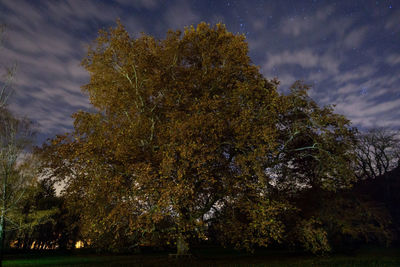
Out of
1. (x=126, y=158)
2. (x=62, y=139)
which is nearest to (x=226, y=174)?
(x=126, y=158)

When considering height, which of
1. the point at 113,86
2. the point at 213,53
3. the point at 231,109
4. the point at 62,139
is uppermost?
the point at 213,53

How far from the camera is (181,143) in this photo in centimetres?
1452

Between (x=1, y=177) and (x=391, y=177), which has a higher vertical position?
(x=391, y=177)

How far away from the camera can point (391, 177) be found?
4094 centimetres

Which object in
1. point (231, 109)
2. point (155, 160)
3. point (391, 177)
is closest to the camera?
point (155, 160)

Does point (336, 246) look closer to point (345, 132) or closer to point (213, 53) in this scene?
point (345, 132)

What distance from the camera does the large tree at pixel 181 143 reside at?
1399 cm

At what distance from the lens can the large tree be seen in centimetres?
1399

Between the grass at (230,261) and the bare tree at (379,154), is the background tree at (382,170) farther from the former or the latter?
the grass at (230,261)

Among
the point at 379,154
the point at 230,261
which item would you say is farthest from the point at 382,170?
the point at 230,261

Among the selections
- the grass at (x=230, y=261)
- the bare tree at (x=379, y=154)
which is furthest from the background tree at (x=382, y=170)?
the grass at (x=230, y=261)

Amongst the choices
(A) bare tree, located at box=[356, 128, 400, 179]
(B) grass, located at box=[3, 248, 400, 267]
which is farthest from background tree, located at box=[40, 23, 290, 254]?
(A) bare tree, located at box=[356, 128, 400, 179]

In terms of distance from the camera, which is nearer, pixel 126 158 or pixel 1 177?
pixel 126 158

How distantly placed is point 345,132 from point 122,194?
13.8 meters
